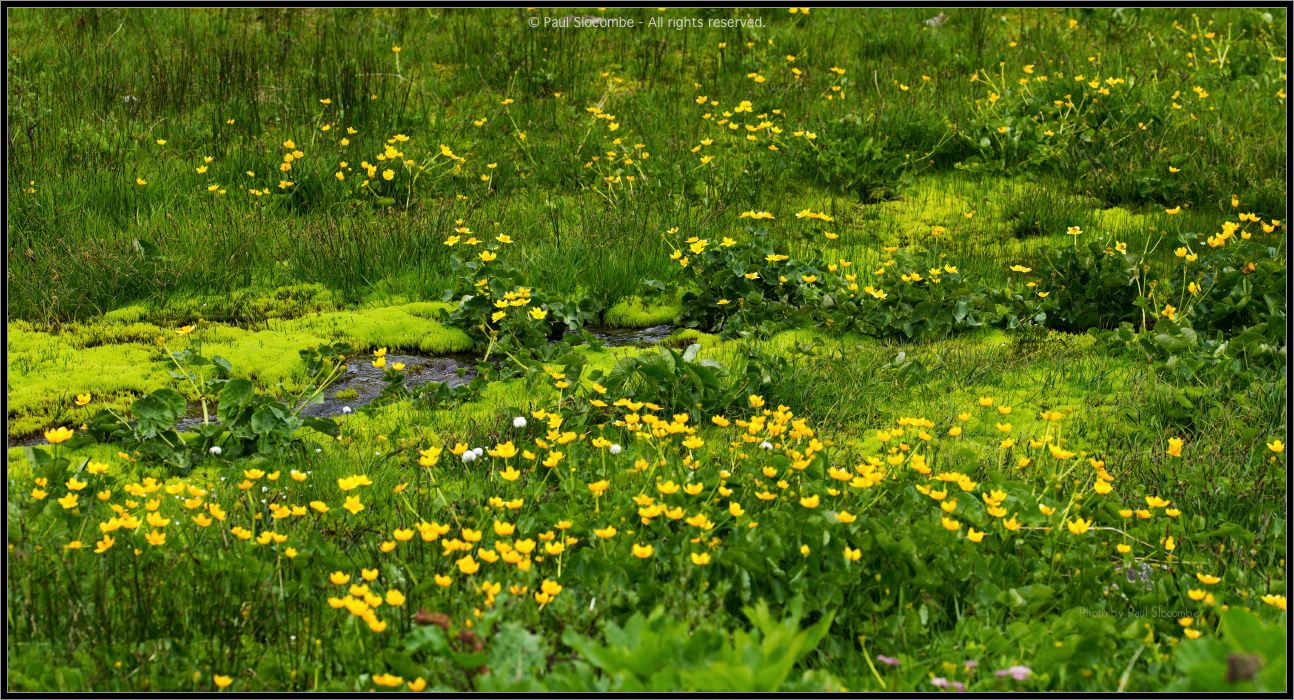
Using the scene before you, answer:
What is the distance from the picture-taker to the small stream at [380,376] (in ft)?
16.9

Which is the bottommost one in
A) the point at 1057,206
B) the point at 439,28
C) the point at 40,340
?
the point at 40,340

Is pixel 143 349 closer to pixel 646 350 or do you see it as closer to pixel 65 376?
pixel 65 376

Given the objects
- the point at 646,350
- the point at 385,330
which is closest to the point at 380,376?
the point at 385,330

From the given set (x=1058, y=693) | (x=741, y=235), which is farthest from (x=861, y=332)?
(x=1058, y=693)

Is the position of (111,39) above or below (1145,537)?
above

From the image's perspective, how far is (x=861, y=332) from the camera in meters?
5.95

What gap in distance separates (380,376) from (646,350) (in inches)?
52.1

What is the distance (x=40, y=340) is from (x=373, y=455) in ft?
7.43

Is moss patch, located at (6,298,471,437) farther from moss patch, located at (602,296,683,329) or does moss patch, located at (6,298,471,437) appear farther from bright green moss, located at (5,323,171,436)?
moss patch, located at (602,296,683,329)

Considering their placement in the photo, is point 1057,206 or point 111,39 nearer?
point 1057,206

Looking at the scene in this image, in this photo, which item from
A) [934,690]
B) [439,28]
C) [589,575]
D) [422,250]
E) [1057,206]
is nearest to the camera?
[934,690]

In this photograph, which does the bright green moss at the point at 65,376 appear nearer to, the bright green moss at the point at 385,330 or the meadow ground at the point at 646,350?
the meadow ground at the point at 646,350

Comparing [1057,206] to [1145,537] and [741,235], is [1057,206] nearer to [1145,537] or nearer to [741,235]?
[741,235]

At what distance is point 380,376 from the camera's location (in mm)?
5559
